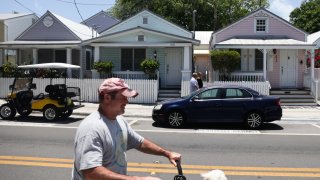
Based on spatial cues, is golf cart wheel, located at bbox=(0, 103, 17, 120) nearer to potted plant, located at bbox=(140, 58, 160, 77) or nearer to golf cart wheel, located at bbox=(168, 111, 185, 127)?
golf cart wheel, located at bbox=(168, 111, 185, 127)

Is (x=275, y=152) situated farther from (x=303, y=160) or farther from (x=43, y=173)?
(x=43, y=173)

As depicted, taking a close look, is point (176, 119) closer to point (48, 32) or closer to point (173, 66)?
point (173, 66)

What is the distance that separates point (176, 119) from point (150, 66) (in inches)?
375

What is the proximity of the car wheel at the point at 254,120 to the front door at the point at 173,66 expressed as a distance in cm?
1187

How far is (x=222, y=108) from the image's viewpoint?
580 inches

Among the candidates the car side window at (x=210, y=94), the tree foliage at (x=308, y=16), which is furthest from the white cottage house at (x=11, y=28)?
the tree foliage at (x=308, y=16)

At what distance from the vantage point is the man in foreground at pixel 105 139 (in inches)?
121

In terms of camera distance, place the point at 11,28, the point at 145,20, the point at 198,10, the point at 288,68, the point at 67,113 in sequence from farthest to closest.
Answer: the point at 198,10, the point at 11,28, the point at 145,20, the point at 288,68, the point at 67,113

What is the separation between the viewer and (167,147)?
10.8 m

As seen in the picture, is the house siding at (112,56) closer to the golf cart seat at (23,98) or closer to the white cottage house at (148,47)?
the white cottage house at (148,47)

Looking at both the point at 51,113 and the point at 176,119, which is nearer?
the point at 176,119

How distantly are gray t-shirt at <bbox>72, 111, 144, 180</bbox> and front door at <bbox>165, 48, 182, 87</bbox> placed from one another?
22885 millimetres

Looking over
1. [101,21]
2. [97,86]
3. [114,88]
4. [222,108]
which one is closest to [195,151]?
[222,108]

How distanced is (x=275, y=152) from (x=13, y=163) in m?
5.78
